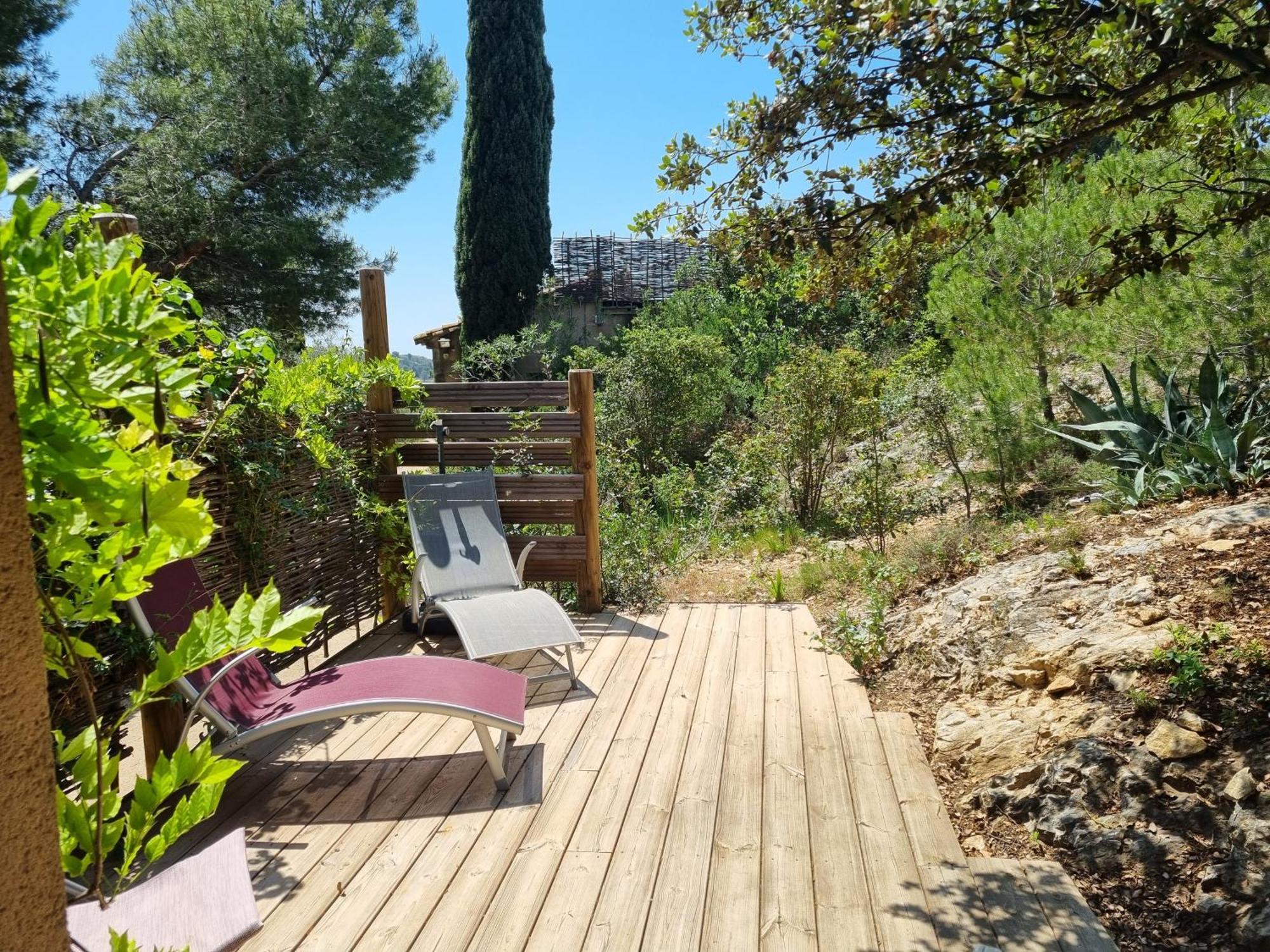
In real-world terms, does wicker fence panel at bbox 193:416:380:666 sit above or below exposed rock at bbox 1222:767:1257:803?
above

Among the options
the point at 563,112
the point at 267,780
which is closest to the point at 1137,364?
the point at 267,780

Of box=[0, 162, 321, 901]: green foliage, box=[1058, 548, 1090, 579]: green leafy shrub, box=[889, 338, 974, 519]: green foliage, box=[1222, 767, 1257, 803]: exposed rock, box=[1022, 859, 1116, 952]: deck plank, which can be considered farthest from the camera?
box=[889, 338, 974, 519]: green foliage

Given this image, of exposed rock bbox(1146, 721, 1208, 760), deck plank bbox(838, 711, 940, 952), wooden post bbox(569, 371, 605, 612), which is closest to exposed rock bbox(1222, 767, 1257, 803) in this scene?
exposed rock bbox(1146, 721, 1208, 760)

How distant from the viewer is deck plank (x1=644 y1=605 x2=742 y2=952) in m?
2.57

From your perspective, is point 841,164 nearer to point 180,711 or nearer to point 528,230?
point 180,711

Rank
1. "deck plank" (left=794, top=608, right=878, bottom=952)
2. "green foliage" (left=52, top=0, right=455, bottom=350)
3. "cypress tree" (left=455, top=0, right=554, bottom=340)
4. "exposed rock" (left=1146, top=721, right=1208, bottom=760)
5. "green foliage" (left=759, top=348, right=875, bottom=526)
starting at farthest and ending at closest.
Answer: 1. "cypress tree" (left=455, top=0, right=554, bottom=340)
2. "green foliage" (left=52, top=0, right=455, bottom=350)
3. "green foliage" (left=759, top=348, right=875, bottom=526)
4. "exposed rock" (left=1146, top=721, right=1208, bottom=760)
5. "deck plank" (left=794, top=608, right=878, bottom=952)

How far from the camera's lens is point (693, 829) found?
312cm

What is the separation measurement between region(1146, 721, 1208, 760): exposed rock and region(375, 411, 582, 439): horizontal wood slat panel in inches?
144

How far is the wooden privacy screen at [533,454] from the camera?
5.74 m

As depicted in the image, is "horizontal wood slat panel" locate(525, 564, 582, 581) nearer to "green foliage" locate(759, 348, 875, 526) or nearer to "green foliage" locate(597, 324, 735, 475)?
"green foliage" locate(759, 348, 875, 526)

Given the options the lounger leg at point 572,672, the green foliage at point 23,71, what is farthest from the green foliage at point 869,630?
the green foliage at point 23,71

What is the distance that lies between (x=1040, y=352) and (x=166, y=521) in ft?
24.3

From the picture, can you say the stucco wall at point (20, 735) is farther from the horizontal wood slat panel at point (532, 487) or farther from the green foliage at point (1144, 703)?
the horizontal wood slat panel at point (532, 487)

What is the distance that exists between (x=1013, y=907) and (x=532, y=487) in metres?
3.83
